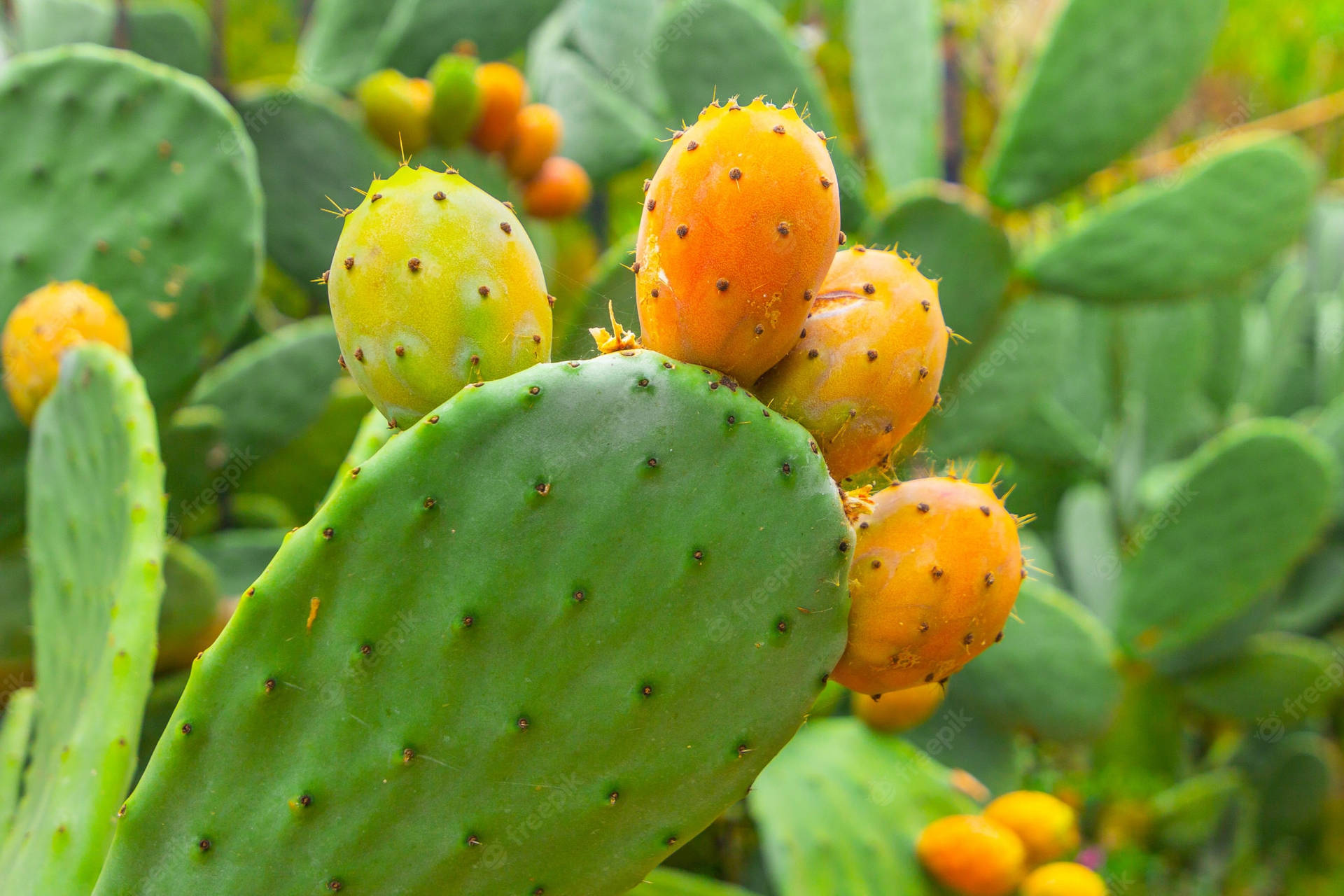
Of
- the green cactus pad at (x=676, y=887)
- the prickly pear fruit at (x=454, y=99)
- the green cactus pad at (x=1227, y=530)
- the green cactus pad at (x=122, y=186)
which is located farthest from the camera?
the green cactus pad at (x=1227, y=530)

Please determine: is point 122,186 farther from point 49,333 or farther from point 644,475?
point 644,475

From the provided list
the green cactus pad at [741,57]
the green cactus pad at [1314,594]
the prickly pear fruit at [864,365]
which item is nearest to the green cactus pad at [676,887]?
the prickly pear fruit at [864,365]

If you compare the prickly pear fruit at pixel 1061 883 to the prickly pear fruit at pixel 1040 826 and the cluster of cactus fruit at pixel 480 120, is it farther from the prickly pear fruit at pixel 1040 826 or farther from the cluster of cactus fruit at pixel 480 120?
the cluster of cactus fruit at pixel 480 120

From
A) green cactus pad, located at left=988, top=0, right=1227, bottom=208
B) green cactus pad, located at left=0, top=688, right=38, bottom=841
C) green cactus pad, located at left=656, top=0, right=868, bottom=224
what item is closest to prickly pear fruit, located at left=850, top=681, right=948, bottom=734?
green cactus pad, located at left=656, top=0, right=868, bottom=224

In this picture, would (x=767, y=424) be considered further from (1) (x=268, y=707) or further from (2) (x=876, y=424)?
(1) (x=268, y=707)

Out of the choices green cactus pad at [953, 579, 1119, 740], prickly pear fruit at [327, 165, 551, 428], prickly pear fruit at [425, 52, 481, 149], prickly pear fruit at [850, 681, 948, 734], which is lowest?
green cactus pad at [953, 579, 1119, 740]

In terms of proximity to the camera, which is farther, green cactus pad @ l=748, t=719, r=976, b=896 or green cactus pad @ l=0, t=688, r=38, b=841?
green cactus pad @ l=748, t=719, r=976, b=896

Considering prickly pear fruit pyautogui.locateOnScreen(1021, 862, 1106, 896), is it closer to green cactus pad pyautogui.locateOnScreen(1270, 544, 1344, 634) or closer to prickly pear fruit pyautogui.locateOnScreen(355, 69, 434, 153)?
prickly pear fruit pyautogui.locateOnScreen(355, 69, 434, 153)
